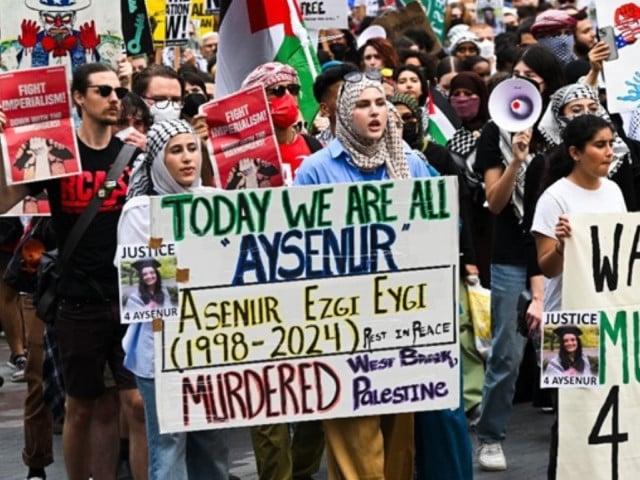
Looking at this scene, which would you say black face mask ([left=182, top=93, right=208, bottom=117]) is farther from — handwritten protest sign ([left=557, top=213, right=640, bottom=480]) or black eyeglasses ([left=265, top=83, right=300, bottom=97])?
handwritten protest sign ([left=557, top=213, right=640, bottom=480])

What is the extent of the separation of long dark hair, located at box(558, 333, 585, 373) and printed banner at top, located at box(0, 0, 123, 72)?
9.45 feet

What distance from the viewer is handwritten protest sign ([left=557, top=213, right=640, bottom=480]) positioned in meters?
7.26

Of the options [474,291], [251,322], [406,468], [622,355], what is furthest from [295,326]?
[474,291]

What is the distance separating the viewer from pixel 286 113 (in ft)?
30.4

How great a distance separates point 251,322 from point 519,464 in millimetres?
2736

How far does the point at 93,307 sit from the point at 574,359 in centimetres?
206

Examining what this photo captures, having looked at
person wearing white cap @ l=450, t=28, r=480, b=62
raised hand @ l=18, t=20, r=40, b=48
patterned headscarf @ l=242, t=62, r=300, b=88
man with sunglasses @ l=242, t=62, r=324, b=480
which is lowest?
man with sunglasses @ l=242, t=62, r=324, b=480

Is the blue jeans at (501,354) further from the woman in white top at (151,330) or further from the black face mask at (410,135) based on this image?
the woman in white top at (151,330)

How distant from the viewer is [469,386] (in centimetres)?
1016

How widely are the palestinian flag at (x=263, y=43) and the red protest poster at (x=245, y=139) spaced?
160cm

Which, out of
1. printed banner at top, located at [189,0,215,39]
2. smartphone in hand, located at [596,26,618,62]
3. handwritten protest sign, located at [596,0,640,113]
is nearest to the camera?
handwritten protest sign, located at [596,0,640,113]

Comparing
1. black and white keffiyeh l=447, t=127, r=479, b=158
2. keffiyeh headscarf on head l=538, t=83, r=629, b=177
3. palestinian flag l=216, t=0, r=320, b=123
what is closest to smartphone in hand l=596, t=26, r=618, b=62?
black and white keffiyeh l=447, t=127, r=479, b=158

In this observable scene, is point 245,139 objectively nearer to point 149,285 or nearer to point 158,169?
point 158,169

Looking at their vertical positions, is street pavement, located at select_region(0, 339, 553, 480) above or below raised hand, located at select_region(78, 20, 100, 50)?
below
